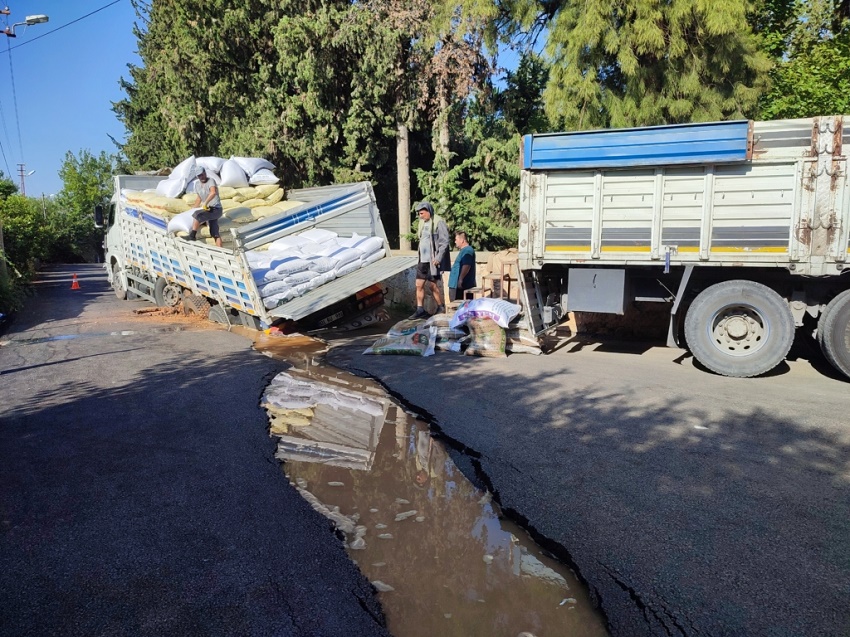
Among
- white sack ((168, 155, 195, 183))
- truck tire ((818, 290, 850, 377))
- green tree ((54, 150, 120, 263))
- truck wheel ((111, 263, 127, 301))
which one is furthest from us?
green tree ((54, 150, 120, 263))

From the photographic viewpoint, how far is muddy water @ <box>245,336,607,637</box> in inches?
112

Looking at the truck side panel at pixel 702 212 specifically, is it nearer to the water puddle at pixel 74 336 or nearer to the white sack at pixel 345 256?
the white sack at pixel 345 256

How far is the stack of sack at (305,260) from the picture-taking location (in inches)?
377

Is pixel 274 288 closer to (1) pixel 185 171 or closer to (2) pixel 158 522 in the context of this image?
(1) pixel 185 171

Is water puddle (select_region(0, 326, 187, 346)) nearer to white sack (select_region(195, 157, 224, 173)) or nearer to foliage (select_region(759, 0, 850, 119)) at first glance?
white sack (select_region(195, 157, 224, 173))

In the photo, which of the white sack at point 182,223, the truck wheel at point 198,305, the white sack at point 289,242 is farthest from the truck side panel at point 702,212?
the truck wheel at point 198,305

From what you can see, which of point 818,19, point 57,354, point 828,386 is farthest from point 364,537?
point 818,19

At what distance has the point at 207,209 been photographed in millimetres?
11047

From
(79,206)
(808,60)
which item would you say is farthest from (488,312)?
(79,206)

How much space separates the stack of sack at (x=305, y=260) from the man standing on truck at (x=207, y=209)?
1.35 meters

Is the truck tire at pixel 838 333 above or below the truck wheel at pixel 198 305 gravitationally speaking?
above

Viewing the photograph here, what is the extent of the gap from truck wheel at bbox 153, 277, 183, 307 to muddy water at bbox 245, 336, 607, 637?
23.8ft

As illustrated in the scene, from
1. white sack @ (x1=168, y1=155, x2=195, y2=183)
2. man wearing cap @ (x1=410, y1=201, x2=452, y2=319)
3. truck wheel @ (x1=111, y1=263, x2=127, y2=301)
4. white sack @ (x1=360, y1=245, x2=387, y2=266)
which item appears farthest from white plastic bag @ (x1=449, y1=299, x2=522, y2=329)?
truck wheel @ (x1=111, y1=263, x2=127, y2=301)

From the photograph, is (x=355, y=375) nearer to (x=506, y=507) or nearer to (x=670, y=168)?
(x=506, y=507)
